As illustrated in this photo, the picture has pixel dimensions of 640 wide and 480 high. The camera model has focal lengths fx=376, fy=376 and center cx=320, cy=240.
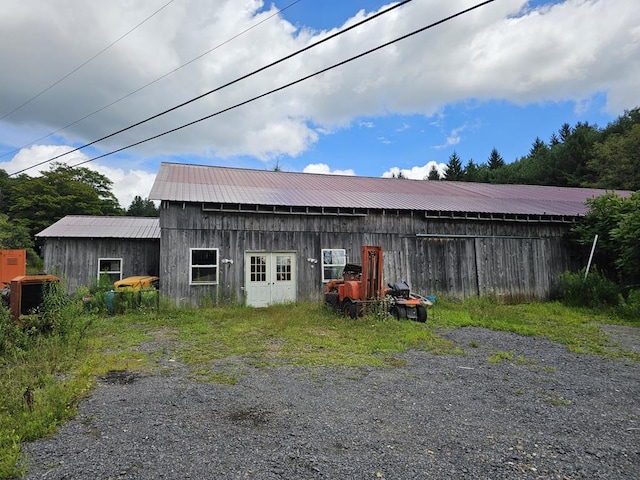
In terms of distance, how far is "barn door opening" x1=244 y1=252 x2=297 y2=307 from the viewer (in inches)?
497

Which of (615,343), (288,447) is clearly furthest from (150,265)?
(615,343)

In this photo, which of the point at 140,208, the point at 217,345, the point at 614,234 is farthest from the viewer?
the point at 140,208

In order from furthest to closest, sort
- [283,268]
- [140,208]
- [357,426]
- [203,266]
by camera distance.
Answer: [140,208] → [283,268] → [203,266] → [357,426]

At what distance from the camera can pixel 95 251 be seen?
600 inches

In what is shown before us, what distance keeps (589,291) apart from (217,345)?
12.5 m

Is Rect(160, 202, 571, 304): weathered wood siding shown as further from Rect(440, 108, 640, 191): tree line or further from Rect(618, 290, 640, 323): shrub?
Rect(440, 108, 640, 191): tree line

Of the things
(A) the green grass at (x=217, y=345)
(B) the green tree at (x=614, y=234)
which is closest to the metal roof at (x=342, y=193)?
(B) the green tree at (x=614, y=234)

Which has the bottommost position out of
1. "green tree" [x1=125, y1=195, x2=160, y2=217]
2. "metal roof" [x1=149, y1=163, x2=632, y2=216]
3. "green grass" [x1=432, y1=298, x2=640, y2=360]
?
"green grass" [x1=432, y1=298, x2=640, y2=360]

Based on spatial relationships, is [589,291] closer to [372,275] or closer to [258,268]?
[372,275]

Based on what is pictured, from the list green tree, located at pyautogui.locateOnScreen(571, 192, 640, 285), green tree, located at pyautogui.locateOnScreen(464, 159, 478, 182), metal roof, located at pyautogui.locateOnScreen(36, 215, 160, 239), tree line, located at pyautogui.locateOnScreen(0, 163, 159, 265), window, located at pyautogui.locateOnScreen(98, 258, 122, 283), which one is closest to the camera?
green tree, located at pyautogui.locateOnScreen(571, 192, 640, 285)

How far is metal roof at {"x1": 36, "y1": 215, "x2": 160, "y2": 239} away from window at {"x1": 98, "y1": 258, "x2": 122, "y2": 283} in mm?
995

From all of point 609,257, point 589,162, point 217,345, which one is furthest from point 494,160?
point 217,345

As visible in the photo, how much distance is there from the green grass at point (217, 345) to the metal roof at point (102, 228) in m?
5.87

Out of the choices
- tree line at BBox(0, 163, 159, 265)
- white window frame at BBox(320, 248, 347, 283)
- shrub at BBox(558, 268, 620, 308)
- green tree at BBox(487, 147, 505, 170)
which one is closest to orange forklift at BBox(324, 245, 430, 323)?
white window frame at BBox(320, 248, 347, 283)
